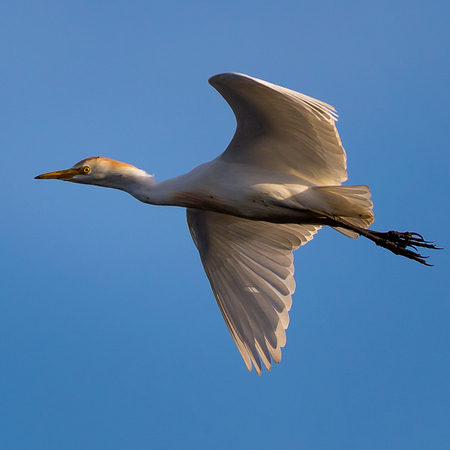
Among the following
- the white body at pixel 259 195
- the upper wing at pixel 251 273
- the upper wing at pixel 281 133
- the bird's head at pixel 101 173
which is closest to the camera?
the upper wing at pixel 281 133

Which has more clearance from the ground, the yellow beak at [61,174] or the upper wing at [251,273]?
the yellow beak at [61,174]

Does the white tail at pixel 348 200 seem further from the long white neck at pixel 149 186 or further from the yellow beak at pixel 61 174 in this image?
the yellow beak at pixel 61 174

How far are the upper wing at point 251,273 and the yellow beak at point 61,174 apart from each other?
59.8 inches

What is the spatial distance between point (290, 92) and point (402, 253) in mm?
2883

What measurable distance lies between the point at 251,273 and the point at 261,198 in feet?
5.28

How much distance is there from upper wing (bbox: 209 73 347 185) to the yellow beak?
2.02m

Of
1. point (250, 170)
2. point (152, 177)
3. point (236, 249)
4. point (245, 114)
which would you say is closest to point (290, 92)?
point (245, 114)

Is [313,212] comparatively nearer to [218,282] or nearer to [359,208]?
[359,208]

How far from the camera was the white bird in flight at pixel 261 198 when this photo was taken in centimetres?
761

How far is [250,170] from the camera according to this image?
8.25 m

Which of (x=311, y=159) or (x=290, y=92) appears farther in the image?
(x=311, y=159)

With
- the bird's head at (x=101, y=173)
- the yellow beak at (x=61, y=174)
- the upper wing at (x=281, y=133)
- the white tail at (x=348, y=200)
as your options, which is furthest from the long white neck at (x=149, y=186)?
the white tail at (x=348, y=200)

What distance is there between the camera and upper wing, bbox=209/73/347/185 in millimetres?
7078

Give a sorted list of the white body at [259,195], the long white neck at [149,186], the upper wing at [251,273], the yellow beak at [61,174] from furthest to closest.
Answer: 1. the yellow beak at [61,174]
2. the upper wing at [251,273]
3. the long white neck at [149,186]
4. the white body at [259,195]
